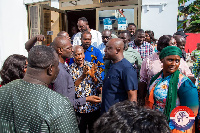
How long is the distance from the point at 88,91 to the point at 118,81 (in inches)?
25.4

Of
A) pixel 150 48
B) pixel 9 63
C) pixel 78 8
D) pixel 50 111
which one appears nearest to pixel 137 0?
pixel 78 8

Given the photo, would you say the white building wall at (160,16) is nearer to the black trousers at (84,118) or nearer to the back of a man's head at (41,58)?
the black trousers at (84,118)

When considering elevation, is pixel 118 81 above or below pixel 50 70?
below

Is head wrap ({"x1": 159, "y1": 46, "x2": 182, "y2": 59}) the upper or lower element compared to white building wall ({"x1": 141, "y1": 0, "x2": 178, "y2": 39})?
lower

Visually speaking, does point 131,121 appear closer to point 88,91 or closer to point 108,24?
point 88,91

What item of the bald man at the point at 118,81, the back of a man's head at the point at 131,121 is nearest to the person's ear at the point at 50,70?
the back of a man's head at the point at 131,121

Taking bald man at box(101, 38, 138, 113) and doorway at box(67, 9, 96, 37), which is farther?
doorway at box(67, 9, 96, 37)

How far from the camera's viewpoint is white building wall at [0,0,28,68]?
7.06m

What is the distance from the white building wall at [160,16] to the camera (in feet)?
21.2

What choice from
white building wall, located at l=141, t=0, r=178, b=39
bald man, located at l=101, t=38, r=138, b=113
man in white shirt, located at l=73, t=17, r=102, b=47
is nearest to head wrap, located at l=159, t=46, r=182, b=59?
bald man, located at l=101, t=38, r=138, b=113

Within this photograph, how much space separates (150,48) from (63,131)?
150 inches

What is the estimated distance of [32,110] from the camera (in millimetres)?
1300

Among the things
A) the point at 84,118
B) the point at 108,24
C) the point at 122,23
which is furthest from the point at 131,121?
the point at 122,23

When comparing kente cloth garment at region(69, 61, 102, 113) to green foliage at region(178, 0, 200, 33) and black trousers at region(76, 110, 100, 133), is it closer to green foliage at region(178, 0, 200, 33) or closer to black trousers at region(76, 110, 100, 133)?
black trousers at region(76, 110, 100, 133)
